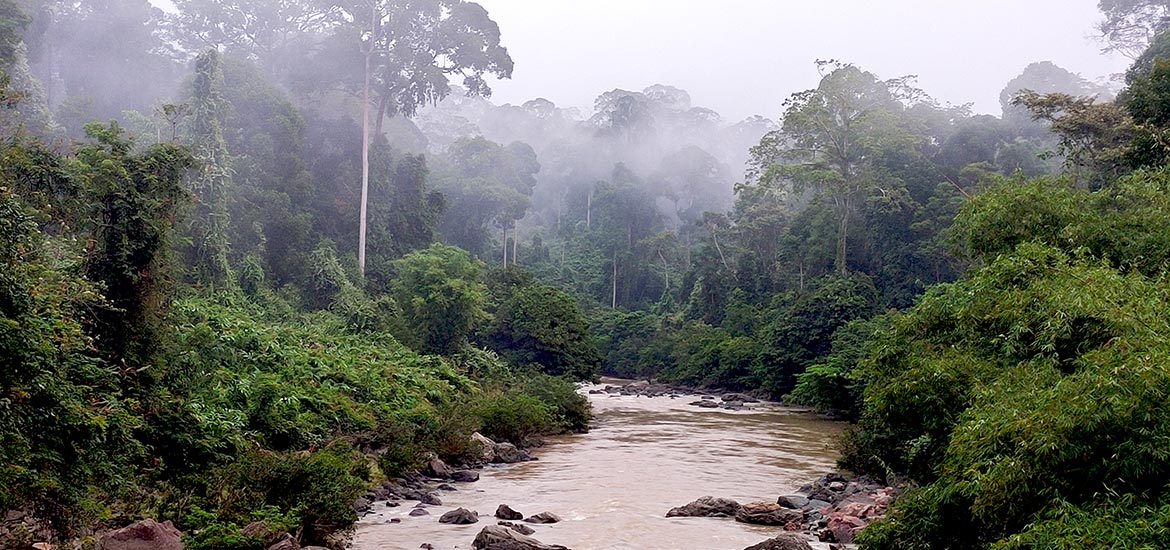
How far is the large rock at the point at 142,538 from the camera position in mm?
8234

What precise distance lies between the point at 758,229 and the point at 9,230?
144 ft

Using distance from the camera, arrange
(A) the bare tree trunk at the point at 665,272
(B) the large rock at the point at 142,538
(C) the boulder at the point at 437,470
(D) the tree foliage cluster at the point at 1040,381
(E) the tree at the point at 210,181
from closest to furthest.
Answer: (D) the tree foliage cluster at the point at 1040,381, (B) the large rock at the point at 142,538, (C) the boulder at the point at 437,470, (E) the tree at the point at 210,181, (A) the bare tree trunk at the point at 665,272

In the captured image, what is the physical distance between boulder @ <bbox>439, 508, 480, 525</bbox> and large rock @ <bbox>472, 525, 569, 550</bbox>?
1.39 metres

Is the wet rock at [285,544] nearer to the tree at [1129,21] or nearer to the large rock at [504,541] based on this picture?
the large rock at [504,541]

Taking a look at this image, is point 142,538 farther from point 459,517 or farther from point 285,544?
point 459,517

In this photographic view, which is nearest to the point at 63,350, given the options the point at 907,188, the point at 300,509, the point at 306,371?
the point at 300,509

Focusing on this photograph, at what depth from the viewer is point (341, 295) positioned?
98.8ft

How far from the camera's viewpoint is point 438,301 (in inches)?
1068

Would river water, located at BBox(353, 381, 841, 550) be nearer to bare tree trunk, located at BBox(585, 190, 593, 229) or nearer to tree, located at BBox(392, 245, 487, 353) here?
tree, located at BBox(392, 245, 487, 353)

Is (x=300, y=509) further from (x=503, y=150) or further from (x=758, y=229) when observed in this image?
(x=503, y=150)

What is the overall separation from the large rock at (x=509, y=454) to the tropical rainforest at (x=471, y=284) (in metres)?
1.23

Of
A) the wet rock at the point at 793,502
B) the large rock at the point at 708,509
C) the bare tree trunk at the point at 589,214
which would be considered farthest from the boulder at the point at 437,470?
the bare tree trunk at the point at 589,214

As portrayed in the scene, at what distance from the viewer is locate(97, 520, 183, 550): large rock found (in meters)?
8.23

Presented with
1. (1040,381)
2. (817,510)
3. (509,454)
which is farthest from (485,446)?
(1040,381)
